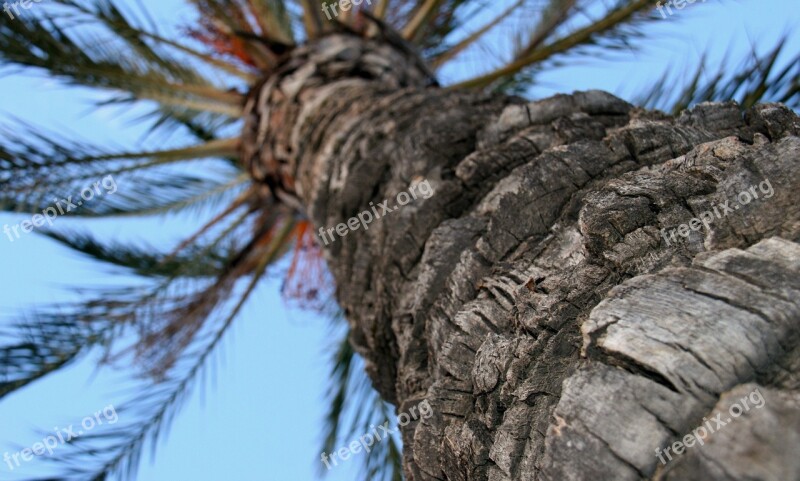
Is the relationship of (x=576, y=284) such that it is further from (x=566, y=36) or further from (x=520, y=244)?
(x=566, y=36)

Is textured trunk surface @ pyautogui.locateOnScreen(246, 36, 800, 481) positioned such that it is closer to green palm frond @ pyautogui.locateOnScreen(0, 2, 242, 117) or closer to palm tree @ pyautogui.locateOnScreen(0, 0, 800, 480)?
palm tree @ pyautogui.locateOnScreen(0, 0, 800, 480)

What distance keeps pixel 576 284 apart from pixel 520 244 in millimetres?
287

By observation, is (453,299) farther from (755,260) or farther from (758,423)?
(758,423)

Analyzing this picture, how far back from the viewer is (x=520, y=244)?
5.82 ft

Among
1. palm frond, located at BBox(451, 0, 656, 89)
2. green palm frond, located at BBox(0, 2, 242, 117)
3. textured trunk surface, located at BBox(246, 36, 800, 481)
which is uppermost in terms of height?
green palm frond, located at BBox(0, 2, 242, 117)

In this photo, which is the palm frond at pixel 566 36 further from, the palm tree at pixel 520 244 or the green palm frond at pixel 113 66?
the green palm frond at pixel 113 66

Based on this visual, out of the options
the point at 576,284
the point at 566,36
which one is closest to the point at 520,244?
the point at 576,284

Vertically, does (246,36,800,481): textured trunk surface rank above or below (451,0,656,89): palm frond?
below

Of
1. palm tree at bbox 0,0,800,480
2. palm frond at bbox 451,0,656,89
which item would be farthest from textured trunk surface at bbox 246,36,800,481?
palm frond at bbox 451,0,656,89

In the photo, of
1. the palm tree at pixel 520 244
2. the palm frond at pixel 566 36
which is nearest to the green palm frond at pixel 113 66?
the palm tree at pixel 520 244

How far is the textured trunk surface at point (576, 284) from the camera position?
1.13 m

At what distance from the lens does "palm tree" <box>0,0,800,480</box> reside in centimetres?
115

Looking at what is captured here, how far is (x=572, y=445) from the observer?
118cm

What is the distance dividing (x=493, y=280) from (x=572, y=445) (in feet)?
1.88
